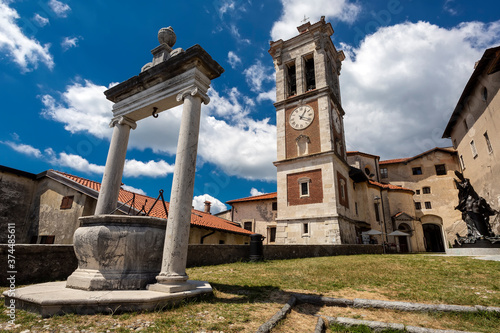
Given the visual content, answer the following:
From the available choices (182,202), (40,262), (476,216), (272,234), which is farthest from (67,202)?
(476,216)

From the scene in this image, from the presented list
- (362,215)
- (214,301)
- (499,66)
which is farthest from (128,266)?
(362,215)

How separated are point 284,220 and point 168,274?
62.0 ft

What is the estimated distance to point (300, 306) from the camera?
4.67 m

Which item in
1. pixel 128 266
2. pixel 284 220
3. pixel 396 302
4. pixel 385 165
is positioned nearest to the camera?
pixel 396 302

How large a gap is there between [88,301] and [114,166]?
11.8ft

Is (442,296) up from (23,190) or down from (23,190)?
down

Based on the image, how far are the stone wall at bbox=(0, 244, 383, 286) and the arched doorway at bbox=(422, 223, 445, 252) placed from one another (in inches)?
805

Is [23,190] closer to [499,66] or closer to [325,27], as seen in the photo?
[325,27]

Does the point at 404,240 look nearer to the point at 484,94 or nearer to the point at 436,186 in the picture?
the point at 436,186

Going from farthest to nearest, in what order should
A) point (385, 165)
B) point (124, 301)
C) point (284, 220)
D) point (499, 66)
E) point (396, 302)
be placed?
point (385, 165)
point (284, 220)
point (499, 66)
point (396, 302)
point (124, 301)

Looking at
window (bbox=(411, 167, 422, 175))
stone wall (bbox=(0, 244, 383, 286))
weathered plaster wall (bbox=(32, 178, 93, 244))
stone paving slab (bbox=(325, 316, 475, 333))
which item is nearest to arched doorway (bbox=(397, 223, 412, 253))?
window (bbox=(411, 167, 422, 175))

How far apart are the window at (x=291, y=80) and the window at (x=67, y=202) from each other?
22.4 meters

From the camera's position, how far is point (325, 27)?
2662cm

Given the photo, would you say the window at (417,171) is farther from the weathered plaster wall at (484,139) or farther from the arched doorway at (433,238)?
the weathered plaster wall at (484,139)
